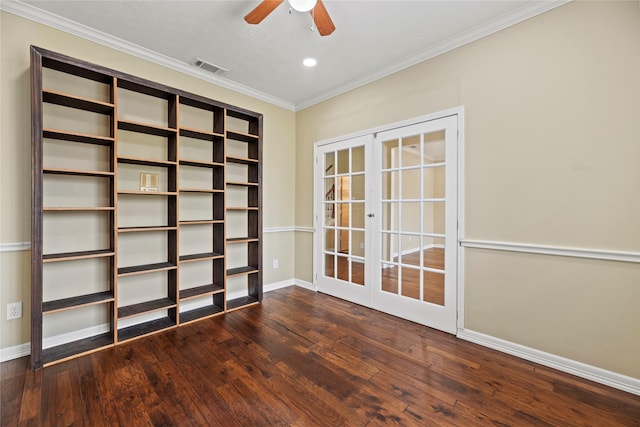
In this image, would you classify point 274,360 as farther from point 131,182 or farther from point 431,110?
point 431,110

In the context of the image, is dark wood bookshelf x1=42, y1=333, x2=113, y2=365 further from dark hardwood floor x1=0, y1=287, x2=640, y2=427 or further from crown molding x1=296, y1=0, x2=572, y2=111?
crown molding x1=296, y1=0, x2=572, y2=111

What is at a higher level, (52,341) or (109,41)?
(109,41)

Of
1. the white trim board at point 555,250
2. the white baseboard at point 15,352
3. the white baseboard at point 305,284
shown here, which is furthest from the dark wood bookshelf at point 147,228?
the white trim board at point 555,250

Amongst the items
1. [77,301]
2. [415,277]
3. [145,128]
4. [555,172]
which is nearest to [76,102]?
[145,128]

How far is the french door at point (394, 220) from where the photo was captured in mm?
2584

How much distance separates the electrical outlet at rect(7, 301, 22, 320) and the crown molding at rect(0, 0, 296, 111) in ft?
7.26

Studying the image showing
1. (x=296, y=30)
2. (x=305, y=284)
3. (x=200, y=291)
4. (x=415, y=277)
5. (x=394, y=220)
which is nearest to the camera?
(x=296, y=30)

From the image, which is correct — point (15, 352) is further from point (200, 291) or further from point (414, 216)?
point (414, 216)

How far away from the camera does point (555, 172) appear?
201 cm

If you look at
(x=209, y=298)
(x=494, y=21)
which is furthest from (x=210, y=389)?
(x=494, y=21)

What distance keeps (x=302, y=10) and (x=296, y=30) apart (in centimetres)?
65

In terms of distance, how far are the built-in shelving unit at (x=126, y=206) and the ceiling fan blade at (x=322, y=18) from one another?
1460 millimetres

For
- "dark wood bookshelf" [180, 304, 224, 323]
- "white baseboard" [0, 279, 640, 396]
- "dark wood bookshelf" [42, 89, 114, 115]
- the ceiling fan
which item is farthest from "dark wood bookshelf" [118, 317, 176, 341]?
the ceiling fan

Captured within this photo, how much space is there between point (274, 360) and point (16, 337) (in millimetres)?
1981
